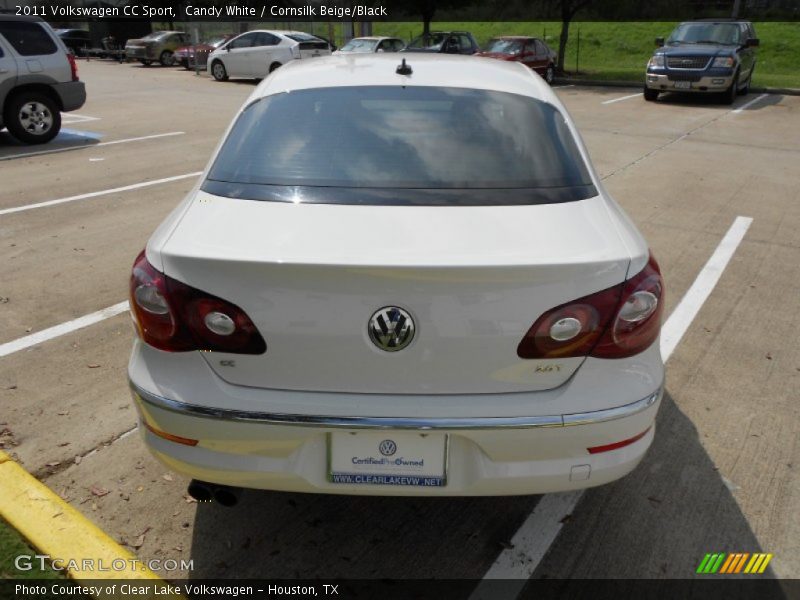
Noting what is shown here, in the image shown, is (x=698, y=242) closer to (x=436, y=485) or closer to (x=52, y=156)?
(x=436, y=485)

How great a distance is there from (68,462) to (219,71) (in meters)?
21.0

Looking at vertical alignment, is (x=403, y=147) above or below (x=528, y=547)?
above

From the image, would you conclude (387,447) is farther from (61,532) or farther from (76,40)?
(76,40)

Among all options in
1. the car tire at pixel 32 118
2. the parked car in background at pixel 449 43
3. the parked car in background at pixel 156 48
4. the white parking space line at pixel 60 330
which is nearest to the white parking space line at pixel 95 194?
the white parking space line at pixel 60 330

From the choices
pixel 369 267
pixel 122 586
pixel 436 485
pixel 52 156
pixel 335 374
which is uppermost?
pixel 369 267

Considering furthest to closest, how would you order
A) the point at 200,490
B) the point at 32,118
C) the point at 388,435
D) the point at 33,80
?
the point at 32,118
the point at 33,80
the point at 200,490
the point at 388,435

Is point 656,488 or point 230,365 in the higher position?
point 230,365

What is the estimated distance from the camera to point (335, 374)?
2.09 metres

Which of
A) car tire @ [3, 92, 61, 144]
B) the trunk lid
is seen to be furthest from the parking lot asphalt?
car tire @ [3, 92, 61, 144]

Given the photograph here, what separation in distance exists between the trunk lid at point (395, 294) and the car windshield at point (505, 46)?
18917 mm

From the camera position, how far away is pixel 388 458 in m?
2.16

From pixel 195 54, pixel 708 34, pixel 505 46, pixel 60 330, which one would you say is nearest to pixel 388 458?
pixel 60 330

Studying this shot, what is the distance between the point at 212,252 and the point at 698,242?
17.1 feet

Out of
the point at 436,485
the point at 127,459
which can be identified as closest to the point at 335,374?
the point at 436,485
